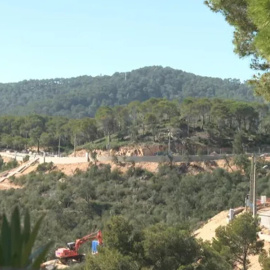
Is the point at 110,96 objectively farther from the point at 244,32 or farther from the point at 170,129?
the point at 244,32

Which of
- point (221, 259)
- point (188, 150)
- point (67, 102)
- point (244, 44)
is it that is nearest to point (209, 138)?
point (188, 150)

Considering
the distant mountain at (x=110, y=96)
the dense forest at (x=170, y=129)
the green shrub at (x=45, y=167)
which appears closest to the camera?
the green shrub at (x=45, y=167)

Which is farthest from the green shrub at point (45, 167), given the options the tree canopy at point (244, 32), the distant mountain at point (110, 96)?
the distant mountain at point (110, 96)

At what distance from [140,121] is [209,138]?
41.0ft

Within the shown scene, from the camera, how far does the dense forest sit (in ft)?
165

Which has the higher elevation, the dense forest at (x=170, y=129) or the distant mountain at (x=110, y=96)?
the distant mountain at (x=110, y=96)

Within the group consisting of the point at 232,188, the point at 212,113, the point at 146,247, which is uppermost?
the point at 212,113

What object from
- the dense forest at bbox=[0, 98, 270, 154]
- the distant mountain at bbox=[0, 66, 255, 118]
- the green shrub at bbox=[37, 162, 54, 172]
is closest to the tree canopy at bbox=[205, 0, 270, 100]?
the dense forest at bbox=[0, 98, 270, 154]

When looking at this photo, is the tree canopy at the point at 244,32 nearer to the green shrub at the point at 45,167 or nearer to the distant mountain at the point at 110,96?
the green shrub at the point at 45,167

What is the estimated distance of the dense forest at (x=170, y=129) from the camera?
165 feet

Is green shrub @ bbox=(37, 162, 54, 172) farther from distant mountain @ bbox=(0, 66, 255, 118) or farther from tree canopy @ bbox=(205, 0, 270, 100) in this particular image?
distant mountain @ bbox=(0, 66, 255, 118)

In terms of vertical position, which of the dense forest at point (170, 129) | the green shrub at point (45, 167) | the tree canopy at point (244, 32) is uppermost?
the tree canopy at point (244, 32)

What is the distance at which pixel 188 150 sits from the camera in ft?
161

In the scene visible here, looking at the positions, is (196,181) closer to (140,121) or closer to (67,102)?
(140,121)
